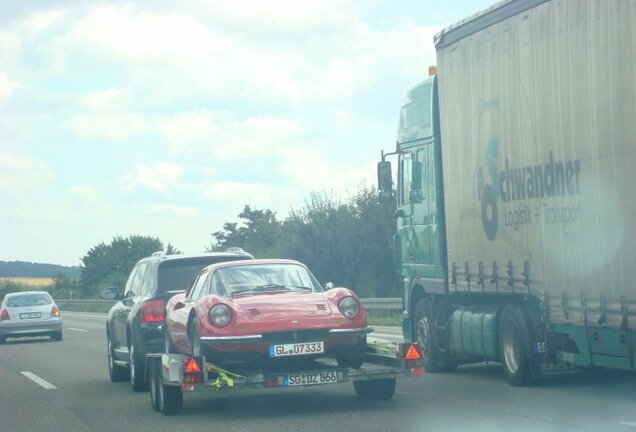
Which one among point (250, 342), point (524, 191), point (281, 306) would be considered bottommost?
point (250, 342)

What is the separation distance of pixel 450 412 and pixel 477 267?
11.3ft

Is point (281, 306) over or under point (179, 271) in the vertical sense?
under

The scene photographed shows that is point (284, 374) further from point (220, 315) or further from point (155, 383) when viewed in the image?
point (155, 383)

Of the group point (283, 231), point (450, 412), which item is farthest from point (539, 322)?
point (283, 231)

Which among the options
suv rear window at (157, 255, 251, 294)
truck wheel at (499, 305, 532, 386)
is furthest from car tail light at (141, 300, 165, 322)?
truck wheel at (499, 305, 532, 386)

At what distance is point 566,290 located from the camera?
12.2 m

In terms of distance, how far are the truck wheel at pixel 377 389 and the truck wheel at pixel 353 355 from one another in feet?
1.98

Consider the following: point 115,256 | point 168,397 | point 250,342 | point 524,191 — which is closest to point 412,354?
point 250,342

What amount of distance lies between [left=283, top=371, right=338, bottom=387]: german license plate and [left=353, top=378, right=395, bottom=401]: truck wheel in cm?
122

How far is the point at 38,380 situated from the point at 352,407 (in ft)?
22.6

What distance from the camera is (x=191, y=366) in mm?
11406

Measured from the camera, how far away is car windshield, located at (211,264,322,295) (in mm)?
12766

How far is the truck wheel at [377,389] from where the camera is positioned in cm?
1290

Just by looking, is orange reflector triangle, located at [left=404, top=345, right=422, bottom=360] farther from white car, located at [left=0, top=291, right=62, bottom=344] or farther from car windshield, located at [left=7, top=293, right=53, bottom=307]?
car windshield, located at [left=7, top=293, right=53, bottom=307]
